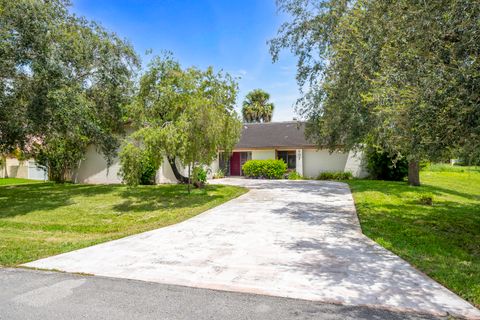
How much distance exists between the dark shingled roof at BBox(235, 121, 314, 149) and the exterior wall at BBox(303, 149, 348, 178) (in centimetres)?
104

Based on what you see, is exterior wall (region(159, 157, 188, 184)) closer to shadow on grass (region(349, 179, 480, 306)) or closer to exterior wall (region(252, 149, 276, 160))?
exterior wall (region(252, 149, 276, 160))

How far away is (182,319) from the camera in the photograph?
3.75m

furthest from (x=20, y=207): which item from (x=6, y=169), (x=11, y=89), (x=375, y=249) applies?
(x=6, y=169)

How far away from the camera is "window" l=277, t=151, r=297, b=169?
84.7 feet

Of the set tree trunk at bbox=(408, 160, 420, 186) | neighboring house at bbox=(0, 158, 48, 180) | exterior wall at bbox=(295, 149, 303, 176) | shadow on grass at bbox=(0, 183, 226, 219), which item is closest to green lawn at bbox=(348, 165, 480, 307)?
tree trunk at bbox=(408, 160, 420, 186)

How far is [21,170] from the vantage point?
27.9 metres

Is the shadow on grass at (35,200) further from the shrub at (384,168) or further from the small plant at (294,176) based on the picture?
the shrub at (384,168)

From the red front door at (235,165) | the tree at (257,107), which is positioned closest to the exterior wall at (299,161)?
the red front door at (235,165)

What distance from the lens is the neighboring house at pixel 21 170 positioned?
26891 mm

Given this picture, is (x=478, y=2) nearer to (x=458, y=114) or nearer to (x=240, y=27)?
(x=458, y=114)

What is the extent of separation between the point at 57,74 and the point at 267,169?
49.9 ft

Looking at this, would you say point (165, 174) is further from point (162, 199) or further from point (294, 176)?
point (294, 176)

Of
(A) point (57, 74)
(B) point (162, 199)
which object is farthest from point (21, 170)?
(B) point (162, 199)

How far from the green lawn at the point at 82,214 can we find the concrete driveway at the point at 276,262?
3.05 ft
